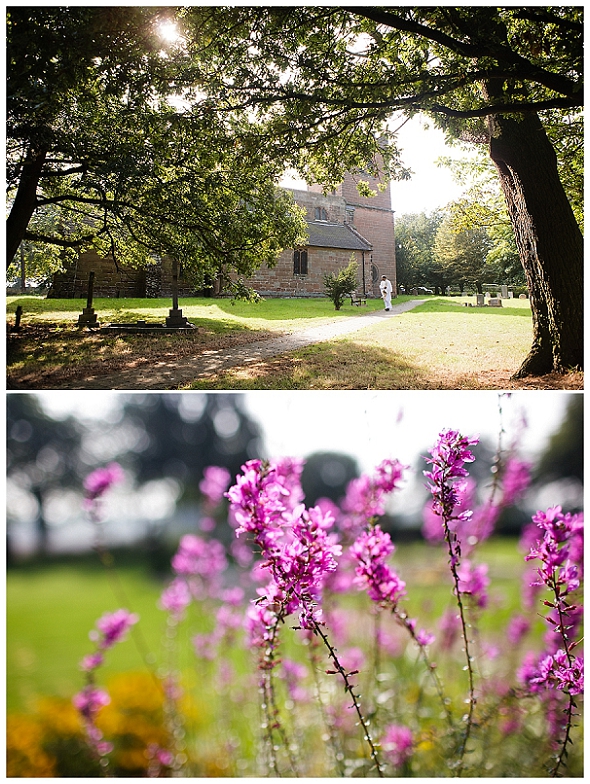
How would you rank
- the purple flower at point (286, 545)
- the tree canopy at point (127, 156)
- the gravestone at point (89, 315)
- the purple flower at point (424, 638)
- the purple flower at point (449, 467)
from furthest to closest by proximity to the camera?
the gravestone at point (89, 315)
the tree canopy at point (127, 156)
the purple flower at point (424, 638)
the purple flower at point (449, 467)
the purple flower at point (286, 545)

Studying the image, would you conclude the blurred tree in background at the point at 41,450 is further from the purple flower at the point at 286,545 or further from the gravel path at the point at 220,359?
the purple flower at the point at 286,545

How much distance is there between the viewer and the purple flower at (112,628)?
5.90ft

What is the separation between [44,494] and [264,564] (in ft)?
30.3

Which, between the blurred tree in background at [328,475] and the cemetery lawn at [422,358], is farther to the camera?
the blurred tree in background at [328,475]

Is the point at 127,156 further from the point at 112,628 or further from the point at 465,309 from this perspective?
the point at 112,628

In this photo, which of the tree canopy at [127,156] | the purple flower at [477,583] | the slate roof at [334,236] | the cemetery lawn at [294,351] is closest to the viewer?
the purple flower at [477,583]

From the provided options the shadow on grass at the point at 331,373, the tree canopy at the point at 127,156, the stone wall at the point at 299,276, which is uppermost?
the tree canopy at the point at 127,156

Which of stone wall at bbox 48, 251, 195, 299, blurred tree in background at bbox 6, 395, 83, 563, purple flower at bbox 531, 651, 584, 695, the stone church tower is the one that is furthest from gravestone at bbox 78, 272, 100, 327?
blurred tree in background at bbox 6, 395, 83, 563

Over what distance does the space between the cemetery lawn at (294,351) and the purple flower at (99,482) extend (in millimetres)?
1315

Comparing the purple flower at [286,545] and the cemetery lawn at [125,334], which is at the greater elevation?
the cemetery lawn at [125,334]

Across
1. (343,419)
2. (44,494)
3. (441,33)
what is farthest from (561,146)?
(44,494)

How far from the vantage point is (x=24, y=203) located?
3.62 m

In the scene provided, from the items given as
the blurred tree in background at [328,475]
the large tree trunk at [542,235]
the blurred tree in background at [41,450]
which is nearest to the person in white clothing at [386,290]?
the large tree trunk at [542,235]

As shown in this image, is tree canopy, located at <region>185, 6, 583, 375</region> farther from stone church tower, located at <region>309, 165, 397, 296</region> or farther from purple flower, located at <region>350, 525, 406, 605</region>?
purple flower, located at <region>350, 525, 406, 605</region>
